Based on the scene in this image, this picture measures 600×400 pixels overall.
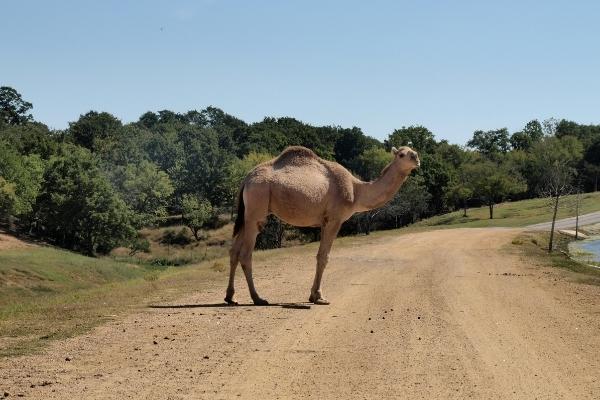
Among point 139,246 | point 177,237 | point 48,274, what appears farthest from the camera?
point 177,237

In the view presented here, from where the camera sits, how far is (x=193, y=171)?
112 metres

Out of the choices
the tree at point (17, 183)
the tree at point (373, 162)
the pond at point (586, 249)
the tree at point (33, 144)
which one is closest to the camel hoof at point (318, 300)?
the pond at point (586, 249)

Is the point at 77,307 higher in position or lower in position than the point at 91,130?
lower

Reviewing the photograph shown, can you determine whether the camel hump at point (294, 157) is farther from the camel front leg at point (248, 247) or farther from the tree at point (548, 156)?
the tree at point (548, 156)

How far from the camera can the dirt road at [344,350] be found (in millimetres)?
8391

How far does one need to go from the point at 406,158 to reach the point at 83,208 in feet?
226

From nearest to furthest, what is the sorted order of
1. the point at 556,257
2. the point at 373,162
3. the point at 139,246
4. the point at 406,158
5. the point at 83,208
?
the point at 406,158 → the point at 556,257 → the point at 83,208 → the point at 139,246 → the point at 373,162

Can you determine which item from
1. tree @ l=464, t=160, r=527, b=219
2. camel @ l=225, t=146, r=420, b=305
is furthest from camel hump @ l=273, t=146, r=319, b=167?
tree @ l=464, t=160, r=527, b=219

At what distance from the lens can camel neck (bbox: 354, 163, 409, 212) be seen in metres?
18.0

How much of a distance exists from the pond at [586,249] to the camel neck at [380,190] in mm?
27843

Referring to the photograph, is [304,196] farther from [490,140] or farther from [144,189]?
[490,140]

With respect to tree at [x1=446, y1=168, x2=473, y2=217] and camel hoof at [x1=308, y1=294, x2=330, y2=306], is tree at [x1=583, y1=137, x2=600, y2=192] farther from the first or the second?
camel hoof at [x1=308, y1=294, x2=330, y2=306]

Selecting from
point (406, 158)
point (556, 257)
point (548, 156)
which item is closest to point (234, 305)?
point (406, 158)

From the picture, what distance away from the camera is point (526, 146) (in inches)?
6634
